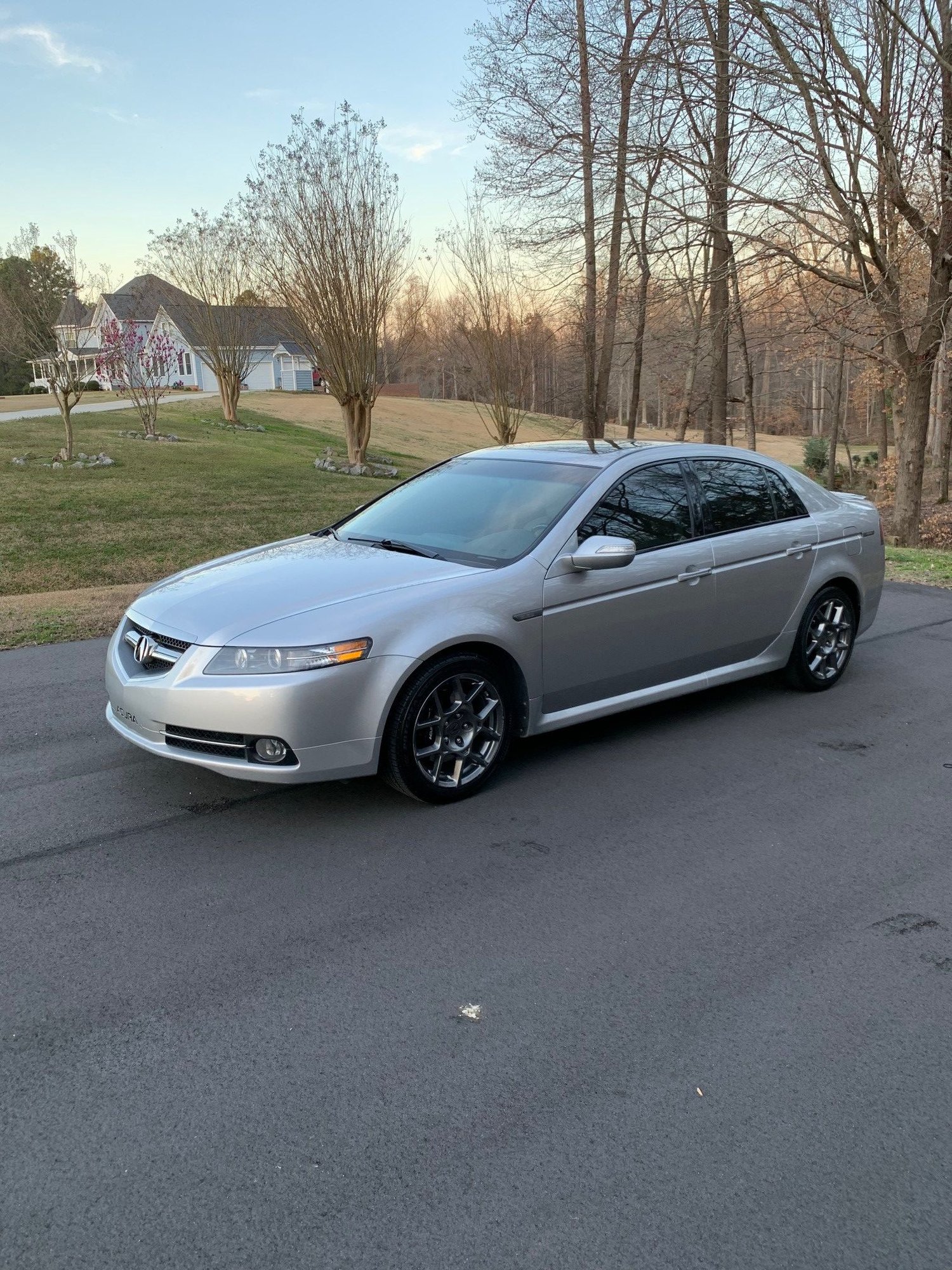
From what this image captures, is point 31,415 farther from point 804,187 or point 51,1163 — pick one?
point 51,1163

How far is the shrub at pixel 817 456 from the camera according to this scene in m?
44.2

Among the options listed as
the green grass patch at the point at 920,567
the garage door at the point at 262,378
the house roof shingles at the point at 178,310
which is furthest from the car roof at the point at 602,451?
the garage door at the point at 262,378

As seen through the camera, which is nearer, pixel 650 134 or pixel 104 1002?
pixel 104 1002

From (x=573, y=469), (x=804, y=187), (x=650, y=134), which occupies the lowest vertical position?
(x=573, y=469)

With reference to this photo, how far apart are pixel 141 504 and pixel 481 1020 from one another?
1556 centimetres

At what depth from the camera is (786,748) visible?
551cm

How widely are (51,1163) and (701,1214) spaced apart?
1556mm

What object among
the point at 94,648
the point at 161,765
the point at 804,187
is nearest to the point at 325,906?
the point at 161,765

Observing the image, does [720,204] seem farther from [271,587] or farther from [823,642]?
[271,587]

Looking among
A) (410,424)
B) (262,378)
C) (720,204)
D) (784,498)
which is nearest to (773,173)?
(720,204)

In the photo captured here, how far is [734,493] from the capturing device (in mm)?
6062

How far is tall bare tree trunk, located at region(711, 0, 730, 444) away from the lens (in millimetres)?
13586

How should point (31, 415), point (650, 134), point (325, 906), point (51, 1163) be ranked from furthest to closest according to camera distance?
point (31, 415) → point (650, 134) → point (325, 906) → point (51, 1163)

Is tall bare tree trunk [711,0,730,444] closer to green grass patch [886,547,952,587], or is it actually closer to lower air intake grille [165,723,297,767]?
green grass patch [886,547,952,587]
